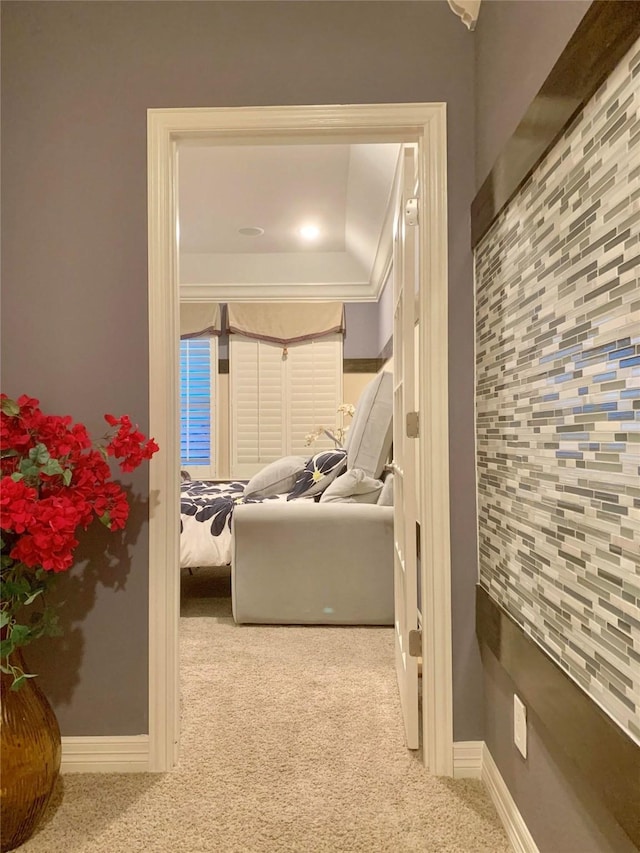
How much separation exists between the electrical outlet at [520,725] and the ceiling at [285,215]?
2.33m

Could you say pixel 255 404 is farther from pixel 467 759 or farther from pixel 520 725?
pixel 520 725

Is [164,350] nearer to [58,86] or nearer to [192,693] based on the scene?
[58,86]

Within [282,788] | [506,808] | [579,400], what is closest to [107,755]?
[282,788]

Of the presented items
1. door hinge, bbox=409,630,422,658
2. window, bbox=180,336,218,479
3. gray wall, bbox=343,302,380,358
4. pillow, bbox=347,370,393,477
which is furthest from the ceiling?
door hinge, bbox=409,630,422,658

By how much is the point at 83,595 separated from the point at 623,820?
1576 millimetres

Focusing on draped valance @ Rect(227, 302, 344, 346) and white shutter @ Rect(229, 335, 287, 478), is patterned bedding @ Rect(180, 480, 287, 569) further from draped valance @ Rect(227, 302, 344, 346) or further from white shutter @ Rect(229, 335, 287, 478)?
draped valance @ Rect(227, 302, 344, 346)

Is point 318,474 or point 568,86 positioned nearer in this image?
point 568,86

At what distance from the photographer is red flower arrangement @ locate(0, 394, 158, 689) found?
4.70 feet

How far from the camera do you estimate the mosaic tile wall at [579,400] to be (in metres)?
0.86

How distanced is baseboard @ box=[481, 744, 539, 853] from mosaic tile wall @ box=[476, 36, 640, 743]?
523 millimetres

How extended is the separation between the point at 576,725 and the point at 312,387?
16.6 feet

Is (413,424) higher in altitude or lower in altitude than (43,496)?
higher

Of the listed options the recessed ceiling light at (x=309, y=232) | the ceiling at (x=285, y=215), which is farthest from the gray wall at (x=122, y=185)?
the recessed ceiling light at (x=309, y=232)

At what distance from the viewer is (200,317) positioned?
5961 mm
